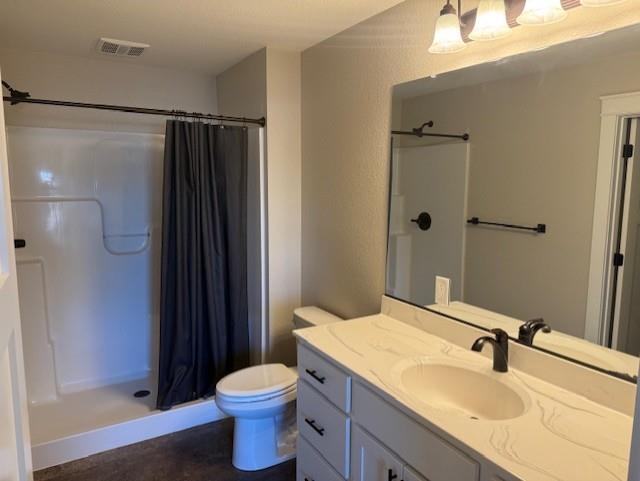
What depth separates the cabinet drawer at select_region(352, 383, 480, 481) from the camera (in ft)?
3.68

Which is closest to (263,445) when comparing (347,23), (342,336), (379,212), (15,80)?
(342,336)

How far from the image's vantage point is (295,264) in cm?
285

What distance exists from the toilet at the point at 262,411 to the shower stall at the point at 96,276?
0.50 meters

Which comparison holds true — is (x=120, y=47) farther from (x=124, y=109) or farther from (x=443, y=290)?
(x=443, y=290)

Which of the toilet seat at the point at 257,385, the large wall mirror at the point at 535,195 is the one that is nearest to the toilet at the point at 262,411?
the toilet seat at the point at 257,385

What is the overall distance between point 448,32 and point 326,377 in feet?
4.31

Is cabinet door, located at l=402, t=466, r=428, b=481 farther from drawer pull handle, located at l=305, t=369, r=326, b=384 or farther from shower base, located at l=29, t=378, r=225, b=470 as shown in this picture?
shower base, located at l=29, t=378, r=225, b=470

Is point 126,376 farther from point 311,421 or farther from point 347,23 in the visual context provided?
point 347,23

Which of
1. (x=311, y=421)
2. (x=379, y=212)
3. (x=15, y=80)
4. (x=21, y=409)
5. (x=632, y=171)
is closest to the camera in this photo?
(x=21, y=409)

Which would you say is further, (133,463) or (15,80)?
(15,80)

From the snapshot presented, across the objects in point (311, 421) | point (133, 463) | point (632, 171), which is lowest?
point (133, 463)

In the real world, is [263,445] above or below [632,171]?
below

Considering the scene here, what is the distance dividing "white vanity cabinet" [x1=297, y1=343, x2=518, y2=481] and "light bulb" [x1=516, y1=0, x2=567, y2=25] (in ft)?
4.04

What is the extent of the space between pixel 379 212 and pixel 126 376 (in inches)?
85.9
